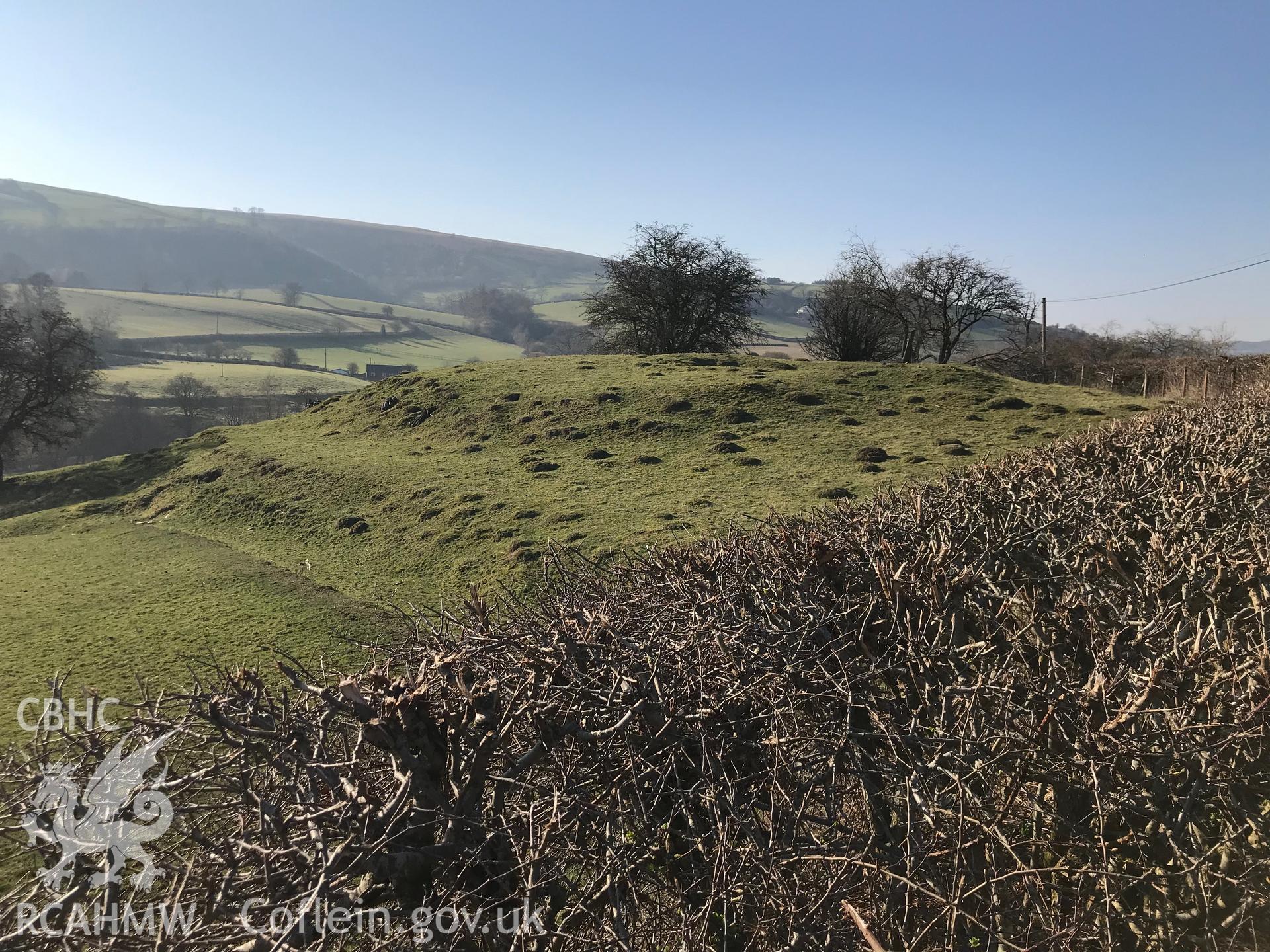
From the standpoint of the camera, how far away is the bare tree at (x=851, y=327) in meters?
50.0

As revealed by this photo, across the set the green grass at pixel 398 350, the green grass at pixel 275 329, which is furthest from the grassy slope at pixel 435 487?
the green grass at pixel 275 329

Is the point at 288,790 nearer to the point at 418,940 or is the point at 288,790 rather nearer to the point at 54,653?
the point at 418,940

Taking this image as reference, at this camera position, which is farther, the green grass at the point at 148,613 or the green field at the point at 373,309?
the green field at the point at 373,309

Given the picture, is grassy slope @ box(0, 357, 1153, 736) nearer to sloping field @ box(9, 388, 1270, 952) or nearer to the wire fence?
the wire fence

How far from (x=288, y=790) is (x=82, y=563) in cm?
2504

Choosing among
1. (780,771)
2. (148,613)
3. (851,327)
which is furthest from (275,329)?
(780,771)

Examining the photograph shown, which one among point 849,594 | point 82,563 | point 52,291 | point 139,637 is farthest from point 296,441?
point 52,291

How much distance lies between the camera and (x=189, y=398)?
2721 inches

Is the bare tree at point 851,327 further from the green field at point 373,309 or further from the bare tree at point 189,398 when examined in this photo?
the green field at point 373,309

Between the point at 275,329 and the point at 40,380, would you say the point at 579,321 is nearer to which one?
the point at 275,329

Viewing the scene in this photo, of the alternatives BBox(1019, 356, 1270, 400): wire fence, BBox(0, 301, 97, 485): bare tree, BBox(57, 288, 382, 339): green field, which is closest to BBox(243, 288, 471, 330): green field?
BBox(57, 288, 382, 339): green field

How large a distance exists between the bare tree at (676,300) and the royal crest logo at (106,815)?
164 feet

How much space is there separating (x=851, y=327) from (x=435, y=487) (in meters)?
34.6

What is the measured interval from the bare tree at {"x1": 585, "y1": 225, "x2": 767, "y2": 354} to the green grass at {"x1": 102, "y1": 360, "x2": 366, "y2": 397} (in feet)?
126
